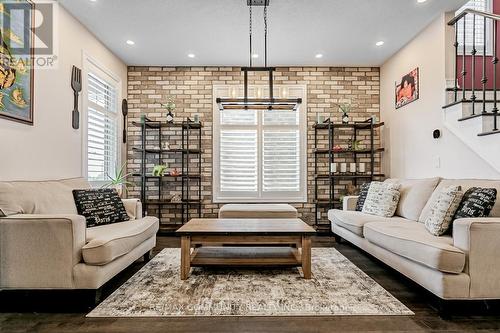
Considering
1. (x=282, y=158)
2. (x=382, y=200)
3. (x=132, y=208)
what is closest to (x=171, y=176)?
(x=132, y=208)

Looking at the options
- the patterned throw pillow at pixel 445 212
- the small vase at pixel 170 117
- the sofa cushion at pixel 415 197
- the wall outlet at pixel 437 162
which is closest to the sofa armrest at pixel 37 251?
the patterned throw pillow at pixel 445 212

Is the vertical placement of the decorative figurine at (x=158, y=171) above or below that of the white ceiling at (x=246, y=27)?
below

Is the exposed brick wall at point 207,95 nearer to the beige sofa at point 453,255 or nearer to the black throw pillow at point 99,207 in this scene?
the black throw pillow at point 99,207

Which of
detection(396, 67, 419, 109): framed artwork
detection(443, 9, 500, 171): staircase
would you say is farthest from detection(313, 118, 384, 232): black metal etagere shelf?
detection(443, 9, 500, 171): staircase

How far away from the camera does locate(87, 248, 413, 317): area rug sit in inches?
89.6

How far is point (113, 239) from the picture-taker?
2504 mm

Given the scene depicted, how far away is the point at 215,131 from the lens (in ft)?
18.4

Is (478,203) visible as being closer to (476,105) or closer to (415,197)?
(415,197)

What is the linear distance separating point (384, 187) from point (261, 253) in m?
1.92

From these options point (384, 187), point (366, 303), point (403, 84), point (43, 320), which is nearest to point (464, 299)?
point (366, 303)

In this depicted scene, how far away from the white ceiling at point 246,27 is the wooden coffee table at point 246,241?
2.45m

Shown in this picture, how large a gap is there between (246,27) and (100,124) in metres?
2.50

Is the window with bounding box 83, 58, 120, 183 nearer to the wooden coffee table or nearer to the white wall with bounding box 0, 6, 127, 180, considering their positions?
the white wall with bounding box 0, 6, 127, 180

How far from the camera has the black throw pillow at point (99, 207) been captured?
3162mm
